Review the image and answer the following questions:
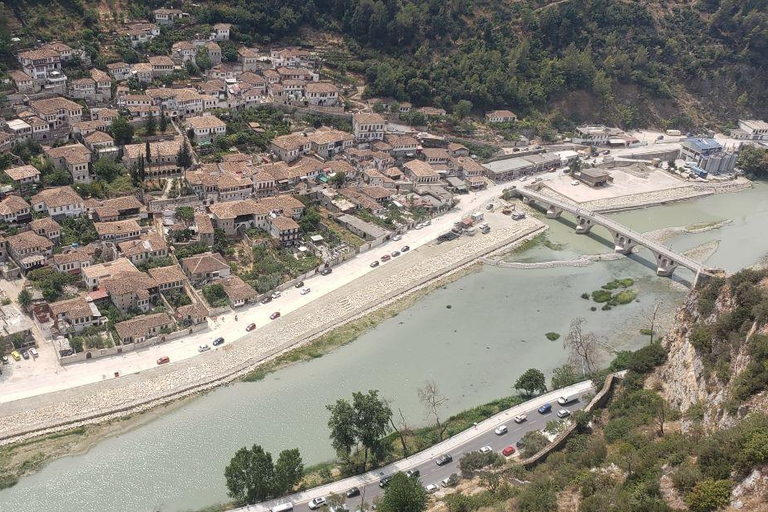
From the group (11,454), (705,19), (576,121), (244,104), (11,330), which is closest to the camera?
(11,454)

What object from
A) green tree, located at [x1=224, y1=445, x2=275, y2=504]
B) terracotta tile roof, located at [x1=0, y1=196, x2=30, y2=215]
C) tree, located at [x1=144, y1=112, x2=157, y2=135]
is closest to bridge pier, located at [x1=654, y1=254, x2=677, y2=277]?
green tree, located at [x1=224, y1=445, x2=275, y2=504]

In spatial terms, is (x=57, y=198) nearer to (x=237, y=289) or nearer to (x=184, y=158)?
(x=184, y=158)

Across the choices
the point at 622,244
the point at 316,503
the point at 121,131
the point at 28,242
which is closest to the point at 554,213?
the point at 622,244

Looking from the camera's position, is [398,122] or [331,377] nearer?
[331,377]

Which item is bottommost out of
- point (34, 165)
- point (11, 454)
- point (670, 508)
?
point (11, 454)

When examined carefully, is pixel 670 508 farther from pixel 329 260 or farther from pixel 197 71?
pixel 197 71

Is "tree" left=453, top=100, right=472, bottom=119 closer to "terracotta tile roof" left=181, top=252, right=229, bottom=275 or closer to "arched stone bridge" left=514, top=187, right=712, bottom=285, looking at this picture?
"arched stone bridge" left=514, top=187, right=712, bottom=285

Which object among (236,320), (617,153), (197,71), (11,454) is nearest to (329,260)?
(236,320)
